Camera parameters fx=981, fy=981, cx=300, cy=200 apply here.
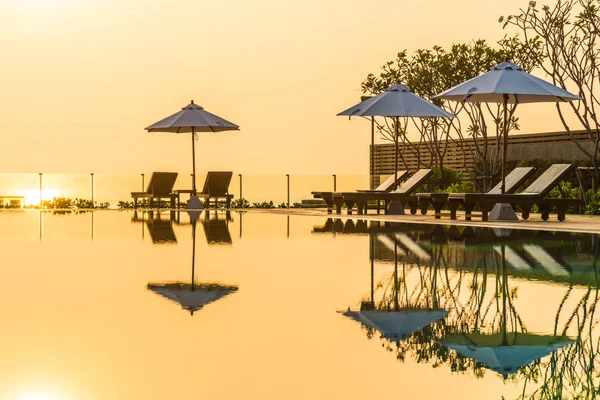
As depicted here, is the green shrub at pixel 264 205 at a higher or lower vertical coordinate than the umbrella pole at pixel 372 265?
higher

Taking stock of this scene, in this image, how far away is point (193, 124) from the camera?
86.0 feet

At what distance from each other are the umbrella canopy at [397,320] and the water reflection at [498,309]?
0.02 m

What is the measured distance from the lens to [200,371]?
4.59m

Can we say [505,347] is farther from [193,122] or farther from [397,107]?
[193,122]

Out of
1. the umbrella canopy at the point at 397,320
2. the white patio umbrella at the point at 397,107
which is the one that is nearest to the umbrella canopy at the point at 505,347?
the umbrella canopy at the point at 397,320

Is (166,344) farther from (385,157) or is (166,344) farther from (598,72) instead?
(385,157)

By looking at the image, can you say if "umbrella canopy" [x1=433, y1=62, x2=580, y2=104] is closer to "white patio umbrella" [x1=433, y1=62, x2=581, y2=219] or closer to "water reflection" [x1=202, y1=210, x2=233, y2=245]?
"white patio umbrella" [x1=433, y1=62, x2=581, y2=219]

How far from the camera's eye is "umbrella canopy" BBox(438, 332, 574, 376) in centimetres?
482

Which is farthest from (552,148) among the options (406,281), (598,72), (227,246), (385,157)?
(406,281)

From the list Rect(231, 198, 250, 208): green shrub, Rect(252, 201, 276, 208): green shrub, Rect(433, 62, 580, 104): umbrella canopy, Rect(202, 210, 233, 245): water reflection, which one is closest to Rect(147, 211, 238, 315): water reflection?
Rect(202, 210, 233, 245): water reflection

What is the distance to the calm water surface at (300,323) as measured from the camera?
4.37 metres

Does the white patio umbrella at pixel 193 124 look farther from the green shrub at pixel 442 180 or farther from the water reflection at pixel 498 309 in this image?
the water reflection at pixel 498 309

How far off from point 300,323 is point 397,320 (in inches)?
25.1

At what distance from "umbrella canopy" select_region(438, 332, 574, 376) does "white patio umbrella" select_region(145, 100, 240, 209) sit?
21090 millimetres
